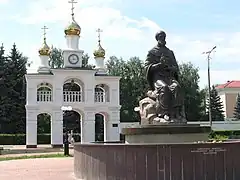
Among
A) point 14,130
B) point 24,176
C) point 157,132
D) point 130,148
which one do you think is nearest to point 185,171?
point 130,148

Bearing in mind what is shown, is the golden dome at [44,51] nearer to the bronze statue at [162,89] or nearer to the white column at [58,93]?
the white column at [58,93]

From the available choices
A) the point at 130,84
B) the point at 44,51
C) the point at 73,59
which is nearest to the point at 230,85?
the point at 130,84

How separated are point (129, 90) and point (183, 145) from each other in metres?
52.2

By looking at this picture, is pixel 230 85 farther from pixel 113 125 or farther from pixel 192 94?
pixel 113 125

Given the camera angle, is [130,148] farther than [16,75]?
No

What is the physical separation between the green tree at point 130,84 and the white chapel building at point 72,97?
17683mm

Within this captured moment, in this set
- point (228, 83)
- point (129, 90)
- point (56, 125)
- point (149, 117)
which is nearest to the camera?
point (149, 117)

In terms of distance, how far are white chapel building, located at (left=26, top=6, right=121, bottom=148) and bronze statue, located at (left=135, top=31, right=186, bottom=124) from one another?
24.5 meters

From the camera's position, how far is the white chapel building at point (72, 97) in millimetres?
38156

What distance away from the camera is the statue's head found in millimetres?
14430

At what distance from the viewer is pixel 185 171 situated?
9859 mm

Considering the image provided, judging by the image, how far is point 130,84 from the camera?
207 ft

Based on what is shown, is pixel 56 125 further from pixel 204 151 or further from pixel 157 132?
pixel 204 151

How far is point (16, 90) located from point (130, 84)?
17883 mm
